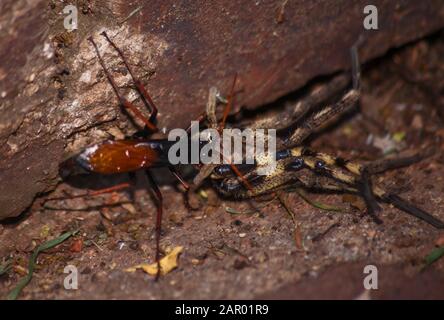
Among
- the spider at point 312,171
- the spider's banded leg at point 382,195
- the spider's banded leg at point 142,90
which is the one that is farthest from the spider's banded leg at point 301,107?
the spider's banded leg at point 142,90

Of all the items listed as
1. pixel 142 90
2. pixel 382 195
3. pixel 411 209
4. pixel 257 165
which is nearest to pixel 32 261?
pixel 142 90

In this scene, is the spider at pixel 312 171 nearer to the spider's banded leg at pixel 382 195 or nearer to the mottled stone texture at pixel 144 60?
the spider's banded leg at pixel 382 195

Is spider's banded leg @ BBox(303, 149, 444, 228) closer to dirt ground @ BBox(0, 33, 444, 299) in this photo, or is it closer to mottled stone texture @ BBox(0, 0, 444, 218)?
dirt ground @ BBox(0, 33, 444, 299)

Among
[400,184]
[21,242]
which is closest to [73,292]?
[21,242]

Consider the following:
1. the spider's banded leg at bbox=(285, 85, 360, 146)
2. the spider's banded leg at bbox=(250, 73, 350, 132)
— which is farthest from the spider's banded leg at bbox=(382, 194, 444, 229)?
the spider's banded leg at bbox=(250, 73, 350, 132)

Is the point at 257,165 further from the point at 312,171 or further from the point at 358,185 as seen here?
the point at 358,185
